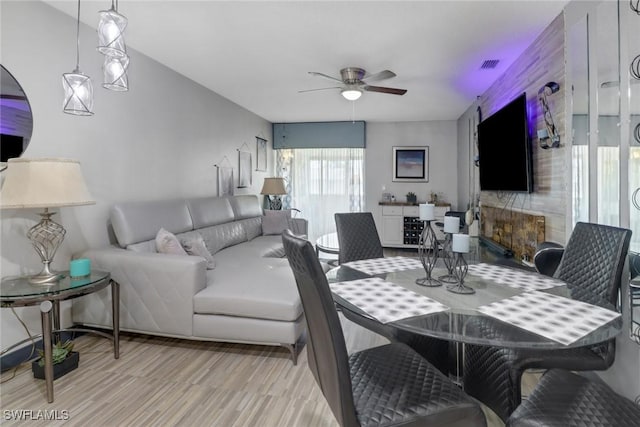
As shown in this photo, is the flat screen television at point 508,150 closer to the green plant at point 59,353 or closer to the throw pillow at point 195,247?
the throw pillow at point 195,247

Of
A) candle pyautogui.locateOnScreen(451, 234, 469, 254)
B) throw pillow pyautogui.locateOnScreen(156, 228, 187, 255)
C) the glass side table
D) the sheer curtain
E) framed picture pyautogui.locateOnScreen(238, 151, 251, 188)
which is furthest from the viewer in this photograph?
the sheer curtain

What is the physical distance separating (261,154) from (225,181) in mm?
1493

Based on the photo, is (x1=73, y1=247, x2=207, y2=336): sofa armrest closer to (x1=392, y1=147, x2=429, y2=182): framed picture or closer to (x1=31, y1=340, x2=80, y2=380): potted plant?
(x1=31, y1=340, x2=80, y2=380): potted plant

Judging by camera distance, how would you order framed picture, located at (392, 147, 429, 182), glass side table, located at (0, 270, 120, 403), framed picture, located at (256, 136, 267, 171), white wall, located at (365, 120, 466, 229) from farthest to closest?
framed picture, located at (392, 147, 429, 182) → white wall, located at (365, 120, 466, 229) → framed picture, located at (256, 136, 267, 171) → glass side table, located at (0, 270, 120, 403)

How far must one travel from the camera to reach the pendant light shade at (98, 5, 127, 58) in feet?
4.98

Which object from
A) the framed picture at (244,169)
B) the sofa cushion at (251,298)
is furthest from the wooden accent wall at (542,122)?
the framed picture at (244,169)

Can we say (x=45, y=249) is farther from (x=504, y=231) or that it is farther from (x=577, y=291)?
(x=504, y=231)

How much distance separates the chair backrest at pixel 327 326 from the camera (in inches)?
37.7

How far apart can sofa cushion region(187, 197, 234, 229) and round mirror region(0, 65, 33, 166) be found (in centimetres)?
157

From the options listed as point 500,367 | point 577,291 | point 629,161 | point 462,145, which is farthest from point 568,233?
point 462,145

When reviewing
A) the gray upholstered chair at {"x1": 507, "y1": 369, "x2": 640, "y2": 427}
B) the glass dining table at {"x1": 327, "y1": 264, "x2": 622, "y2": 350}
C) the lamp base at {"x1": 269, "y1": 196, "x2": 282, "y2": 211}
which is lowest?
the gray upholstered chair at {"x1": 507, "y1": 369, "x2": 640, "y2": 427}

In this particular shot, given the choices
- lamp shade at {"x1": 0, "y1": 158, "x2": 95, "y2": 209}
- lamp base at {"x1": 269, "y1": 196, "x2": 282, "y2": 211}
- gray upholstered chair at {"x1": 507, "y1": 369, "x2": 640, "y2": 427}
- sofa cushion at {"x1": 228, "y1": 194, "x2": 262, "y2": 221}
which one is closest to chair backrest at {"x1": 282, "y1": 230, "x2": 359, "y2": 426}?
gray upholstered chair at {"x1": 507, "y1": 369, "x2": 640, "y2": 427}

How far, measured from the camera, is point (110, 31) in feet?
5.01

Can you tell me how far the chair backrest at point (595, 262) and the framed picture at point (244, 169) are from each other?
14.4 feet
